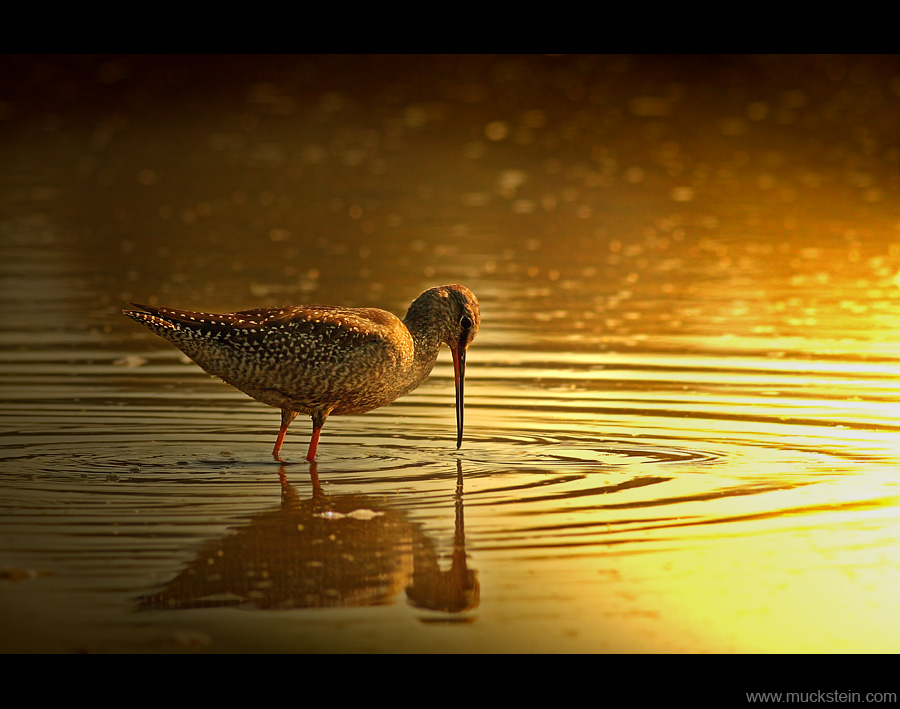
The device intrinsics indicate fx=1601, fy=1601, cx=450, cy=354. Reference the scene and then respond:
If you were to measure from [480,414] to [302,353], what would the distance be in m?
1.84

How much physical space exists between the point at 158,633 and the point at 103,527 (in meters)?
1.71

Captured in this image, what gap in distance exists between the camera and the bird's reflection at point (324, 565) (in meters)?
6.96

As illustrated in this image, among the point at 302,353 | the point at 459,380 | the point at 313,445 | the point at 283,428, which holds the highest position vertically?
→ the point at 302,353

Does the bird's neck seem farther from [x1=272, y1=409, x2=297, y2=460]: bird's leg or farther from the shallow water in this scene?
[x1=272, y1=409, x2=297, y2=460]: bird's leg

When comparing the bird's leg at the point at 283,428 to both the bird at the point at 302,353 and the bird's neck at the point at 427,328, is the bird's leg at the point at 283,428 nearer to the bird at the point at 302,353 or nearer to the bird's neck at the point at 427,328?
the bird at the point at 302,353

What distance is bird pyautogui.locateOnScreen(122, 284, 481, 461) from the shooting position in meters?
9.87

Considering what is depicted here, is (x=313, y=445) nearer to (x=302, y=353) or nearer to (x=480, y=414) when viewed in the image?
(x=302, y=353)

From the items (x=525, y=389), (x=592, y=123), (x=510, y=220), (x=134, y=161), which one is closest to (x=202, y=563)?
(x=525, y=389)

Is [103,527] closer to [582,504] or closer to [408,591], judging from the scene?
[408,591]

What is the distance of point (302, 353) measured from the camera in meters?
9.86

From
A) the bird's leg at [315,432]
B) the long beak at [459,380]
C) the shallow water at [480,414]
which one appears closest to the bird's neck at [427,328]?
the long beak at [459,380]

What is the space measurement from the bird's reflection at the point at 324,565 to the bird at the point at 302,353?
1.30m

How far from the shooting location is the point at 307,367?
988 cm

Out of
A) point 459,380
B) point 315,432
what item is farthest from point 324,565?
point 459,380
